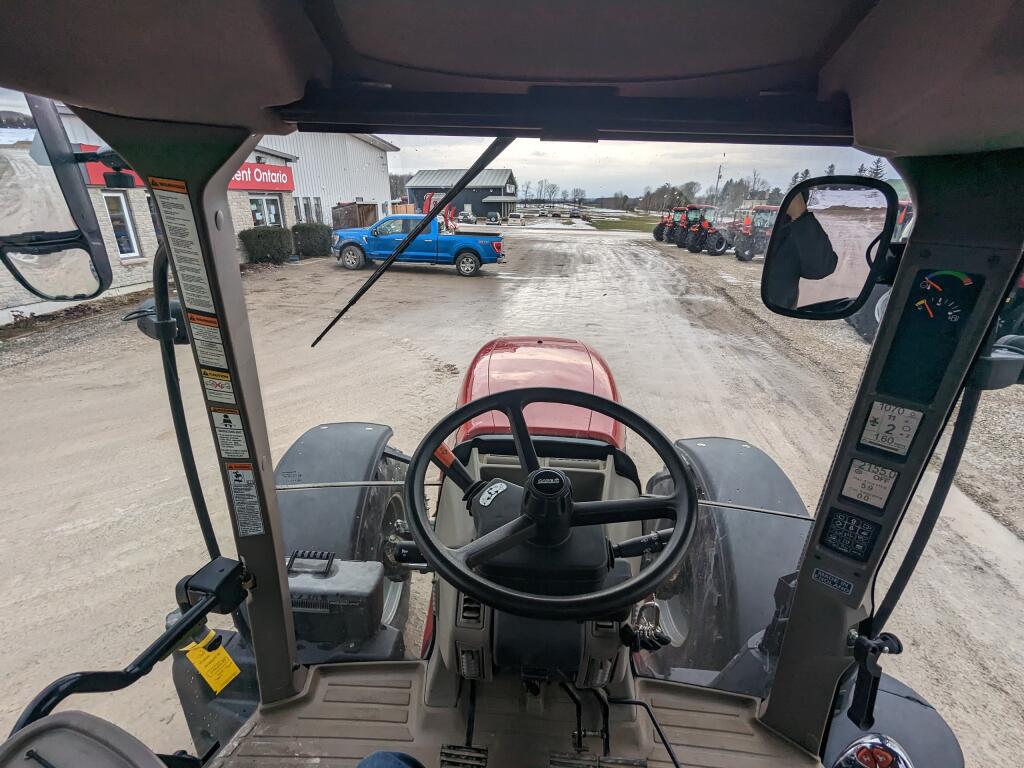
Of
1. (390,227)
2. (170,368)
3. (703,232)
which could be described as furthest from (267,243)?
(703,232)

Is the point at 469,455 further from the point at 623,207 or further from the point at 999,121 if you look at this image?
the point at 623,207

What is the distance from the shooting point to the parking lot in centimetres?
253

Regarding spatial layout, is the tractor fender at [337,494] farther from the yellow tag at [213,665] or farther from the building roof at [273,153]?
the building roof at [273,153]

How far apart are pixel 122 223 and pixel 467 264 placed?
23.1 feet

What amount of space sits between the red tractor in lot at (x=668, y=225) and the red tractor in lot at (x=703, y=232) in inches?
23.5

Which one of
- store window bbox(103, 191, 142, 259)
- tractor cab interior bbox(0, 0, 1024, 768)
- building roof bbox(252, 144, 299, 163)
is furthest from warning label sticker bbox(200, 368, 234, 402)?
building roof bbox(252, 144, 299, 163)

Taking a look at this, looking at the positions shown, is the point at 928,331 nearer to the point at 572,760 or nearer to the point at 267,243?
the point at 572,760

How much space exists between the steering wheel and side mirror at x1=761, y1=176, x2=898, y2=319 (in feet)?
1.75

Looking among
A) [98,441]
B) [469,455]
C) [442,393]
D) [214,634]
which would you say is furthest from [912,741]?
[98,441]

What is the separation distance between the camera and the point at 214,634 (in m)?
1.56

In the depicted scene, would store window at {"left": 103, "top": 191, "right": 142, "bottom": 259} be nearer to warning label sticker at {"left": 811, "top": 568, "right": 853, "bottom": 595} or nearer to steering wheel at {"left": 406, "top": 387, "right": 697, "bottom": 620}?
steering wheel at {"left": 406, "top": 387, "right": 697, "bottom": 620}

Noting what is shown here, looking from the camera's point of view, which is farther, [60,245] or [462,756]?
[462,756]

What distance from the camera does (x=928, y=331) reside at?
1133 mm

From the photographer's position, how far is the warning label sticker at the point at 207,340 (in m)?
1.28
